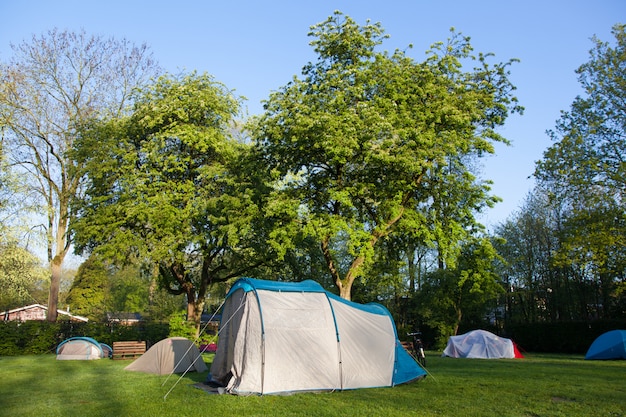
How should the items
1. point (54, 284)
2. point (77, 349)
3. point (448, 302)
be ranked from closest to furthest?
point (77, 349), point (54, 284), point (448, 302)

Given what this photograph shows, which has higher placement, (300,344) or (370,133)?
(370,133)

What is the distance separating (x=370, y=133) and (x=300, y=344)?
8726 millimetres

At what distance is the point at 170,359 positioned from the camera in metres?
15.1

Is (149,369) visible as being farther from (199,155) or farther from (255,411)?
(199,155)

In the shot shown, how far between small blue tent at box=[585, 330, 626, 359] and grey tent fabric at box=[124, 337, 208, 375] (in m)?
17.1

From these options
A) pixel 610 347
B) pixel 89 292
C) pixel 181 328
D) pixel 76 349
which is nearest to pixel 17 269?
pixel 76 349

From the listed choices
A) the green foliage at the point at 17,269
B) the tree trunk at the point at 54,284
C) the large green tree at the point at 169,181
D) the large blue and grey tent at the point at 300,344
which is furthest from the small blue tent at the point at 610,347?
the green foliage at the point at 17,269

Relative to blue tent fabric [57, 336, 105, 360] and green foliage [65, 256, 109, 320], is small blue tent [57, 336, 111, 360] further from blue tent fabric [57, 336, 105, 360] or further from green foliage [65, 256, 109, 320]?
green foliage [65, 256, 109, 320]

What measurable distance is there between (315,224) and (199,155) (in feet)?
32.7

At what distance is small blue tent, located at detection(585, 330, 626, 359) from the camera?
20.3m

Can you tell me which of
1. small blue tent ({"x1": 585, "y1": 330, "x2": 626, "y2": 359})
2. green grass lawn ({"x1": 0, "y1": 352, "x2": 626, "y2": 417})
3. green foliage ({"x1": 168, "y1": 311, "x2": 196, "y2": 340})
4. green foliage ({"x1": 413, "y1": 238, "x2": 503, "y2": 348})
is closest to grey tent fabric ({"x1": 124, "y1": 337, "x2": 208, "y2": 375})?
green grass lawn ({"x1": 0, "y1": 352, "x2": 626, "y2": 417})

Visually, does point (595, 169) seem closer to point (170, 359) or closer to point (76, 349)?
point (170, 359)

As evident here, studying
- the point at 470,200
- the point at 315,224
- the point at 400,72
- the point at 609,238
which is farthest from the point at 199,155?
the point at 609,238

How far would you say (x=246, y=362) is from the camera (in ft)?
34.5
